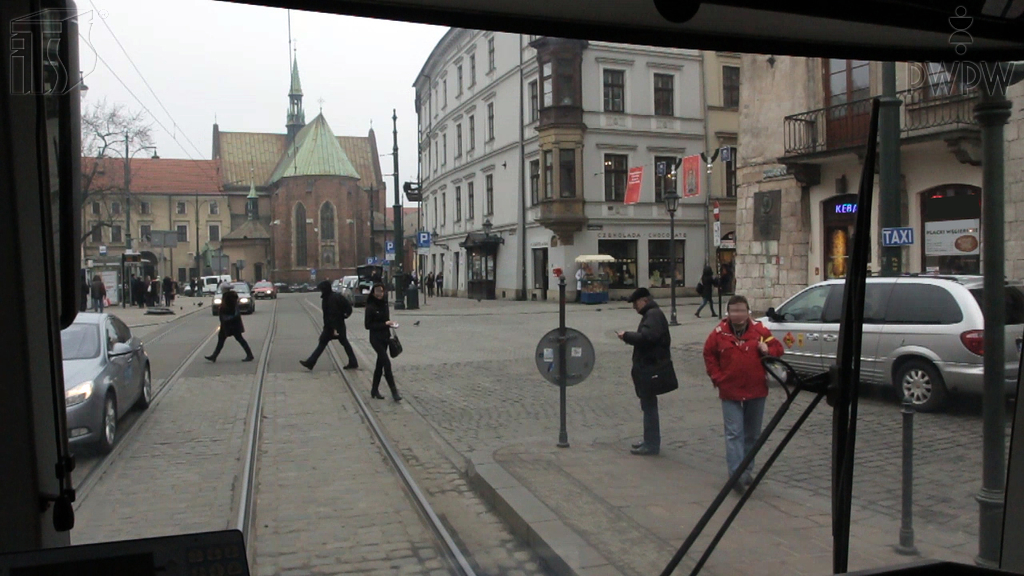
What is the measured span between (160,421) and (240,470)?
2.49 m

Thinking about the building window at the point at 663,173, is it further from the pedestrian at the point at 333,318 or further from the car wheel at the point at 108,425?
the car wheel at the point at 108,425

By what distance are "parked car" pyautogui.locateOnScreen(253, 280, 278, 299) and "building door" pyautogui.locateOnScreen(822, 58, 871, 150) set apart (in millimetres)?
11449

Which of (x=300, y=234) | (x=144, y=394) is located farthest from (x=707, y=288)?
(x=144, y=394)

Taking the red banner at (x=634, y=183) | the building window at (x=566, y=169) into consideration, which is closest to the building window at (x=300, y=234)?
the building window at (x=566, y=169)

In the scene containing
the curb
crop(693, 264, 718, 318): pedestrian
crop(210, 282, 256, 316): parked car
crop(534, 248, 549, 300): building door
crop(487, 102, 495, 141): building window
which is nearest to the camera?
the curb

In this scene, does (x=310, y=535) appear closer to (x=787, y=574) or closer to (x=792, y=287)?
(x=787, y=574)

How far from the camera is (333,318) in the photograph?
38.9 ft

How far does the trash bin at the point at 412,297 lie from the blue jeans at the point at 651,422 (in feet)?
62.0

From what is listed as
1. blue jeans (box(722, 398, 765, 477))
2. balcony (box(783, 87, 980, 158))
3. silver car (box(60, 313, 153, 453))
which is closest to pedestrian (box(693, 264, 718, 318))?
blue jeans (box(722, 398, 765, 477))

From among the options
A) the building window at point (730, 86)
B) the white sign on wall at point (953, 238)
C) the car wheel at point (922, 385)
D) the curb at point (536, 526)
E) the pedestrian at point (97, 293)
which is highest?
the building window at point (730, 86)

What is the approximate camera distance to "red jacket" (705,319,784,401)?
5.80m

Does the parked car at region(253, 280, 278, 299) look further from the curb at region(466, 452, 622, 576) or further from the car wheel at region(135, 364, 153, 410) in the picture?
the curb at region(466, 452, 622, 576)

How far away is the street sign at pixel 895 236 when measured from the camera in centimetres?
499

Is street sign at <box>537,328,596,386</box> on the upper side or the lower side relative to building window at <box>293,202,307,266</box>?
lower
